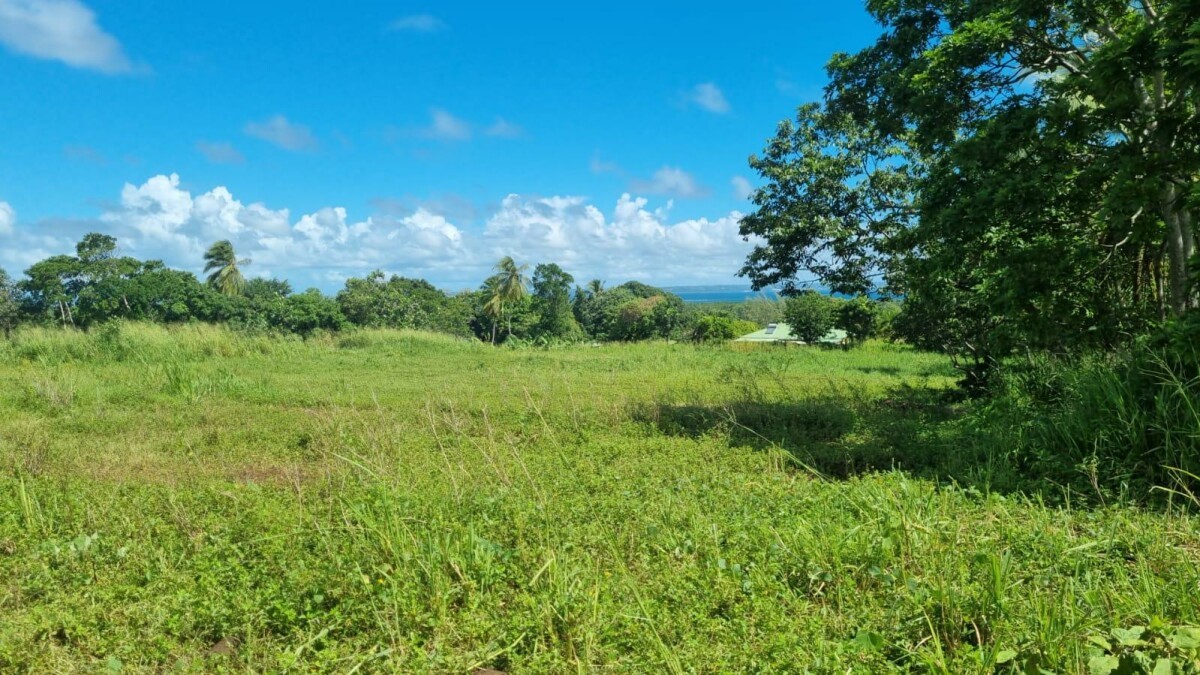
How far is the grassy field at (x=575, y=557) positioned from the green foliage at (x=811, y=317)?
99.5 ft

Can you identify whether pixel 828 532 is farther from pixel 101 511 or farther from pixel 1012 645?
pixel 101 511

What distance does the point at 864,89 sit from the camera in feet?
27.3

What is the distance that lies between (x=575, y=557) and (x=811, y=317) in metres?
37.3

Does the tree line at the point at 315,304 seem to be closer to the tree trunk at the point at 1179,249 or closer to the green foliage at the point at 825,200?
the green foliage at the point at 825,200

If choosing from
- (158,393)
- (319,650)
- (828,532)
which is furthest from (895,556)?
(158,393)

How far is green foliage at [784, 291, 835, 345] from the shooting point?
35500 mm

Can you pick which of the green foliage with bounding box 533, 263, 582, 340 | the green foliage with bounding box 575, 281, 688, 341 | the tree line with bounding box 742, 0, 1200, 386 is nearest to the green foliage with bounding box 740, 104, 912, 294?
the tree line with bounding box 742, 0, 1200, 386

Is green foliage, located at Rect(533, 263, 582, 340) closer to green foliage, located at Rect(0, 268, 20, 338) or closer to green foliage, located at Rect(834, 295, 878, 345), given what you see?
green foliage, located at Rect(834, 295, 878, 345)

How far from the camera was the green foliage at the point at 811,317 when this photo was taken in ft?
116

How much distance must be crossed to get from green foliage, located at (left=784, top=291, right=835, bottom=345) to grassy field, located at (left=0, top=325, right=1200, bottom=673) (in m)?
30.3

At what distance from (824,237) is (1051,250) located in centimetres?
947

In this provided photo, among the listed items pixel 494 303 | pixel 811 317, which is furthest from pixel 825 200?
pixel 494 303

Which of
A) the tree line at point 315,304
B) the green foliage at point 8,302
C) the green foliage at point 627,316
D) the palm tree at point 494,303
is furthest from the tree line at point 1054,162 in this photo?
the green foliage at point 8,302

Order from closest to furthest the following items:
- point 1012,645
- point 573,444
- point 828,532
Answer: point 1012,645 → point 828,532 → point 573,444
